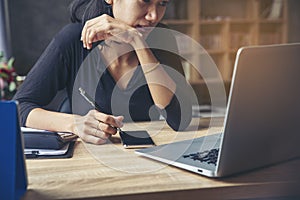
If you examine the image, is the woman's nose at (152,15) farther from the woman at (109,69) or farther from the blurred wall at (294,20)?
the blurred wall at (294,20)

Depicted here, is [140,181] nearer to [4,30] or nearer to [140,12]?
[140,12]

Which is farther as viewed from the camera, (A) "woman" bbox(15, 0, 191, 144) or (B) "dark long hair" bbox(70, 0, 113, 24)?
(B) "dark long hair" bbox(70, 0, 113, 24)

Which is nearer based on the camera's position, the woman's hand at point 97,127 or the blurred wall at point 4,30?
the woman's hand at point 97,127

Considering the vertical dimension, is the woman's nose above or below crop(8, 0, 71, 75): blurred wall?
above

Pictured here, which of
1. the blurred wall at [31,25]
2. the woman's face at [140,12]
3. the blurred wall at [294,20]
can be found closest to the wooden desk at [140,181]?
the woman's face at [140,12]

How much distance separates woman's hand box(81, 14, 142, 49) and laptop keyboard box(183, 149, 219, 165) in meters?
0.56

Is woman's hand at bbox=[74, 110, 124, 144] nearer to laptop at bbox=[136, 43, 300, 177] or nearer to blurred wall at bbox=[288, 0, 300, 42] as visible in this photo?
laptop at bbox=[136, 43, 300, 177]

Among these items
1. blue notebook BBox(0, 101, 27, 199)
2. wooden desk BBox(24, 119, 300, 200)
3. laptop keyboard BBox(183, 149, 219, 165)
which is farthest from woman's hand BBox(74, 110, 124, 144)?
blue notebook BBox(0, 101, 27, 199)

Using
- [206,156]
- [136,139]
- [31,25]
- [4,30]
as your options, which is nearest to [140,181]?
[206,156]

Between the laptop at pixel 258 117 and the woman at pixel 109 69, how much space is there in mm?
424

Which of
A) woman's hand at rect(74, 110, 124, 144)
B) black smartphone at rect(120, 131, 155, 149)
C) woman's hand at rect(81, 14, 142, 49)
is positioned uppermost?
woman's hand at rect(81, 14, 142, 49)

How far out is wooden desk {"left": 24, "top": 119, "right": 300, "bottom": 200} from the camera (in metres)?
0.76

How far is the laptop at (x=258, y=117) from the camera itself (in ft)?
2.42

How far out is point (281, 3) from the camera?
458cm
